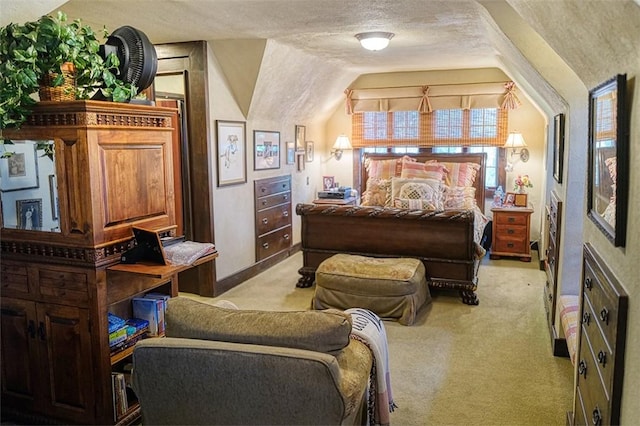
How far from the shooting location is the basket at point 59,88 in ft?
7.91

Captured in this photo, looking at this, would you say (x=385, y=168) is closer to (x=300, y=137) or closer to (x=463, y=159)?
(x=463, y=159)

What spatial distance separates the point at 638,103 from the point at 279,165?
506 centimetres

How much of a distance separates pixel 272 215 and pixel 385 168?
193 cm

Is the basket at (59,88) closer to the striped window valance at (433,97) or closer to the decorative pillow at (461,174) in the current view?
the decorative pillow at (461,174)

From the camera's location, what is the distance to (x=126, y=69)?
2590 millimetres

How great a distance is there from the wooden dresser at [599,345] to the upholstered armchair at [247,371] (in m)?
A: 0.87

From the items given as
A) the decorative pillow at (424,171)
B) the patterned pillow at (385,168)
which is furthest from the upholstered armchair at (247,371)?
the patterned pillow at (385,168)

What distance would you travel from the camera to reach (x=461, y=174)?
681 centimetres

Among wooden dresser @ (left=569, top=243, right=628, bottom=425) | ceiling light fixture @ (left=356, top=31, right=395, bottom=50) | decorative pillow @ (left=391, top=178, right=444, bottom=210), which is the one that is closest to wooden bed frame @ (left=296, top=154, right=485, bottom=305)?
decorative pillow @ (left=391, top=178, right=444, bottom=210)

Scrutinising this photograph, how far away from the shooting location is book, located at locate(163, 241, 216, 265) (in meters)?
2.57

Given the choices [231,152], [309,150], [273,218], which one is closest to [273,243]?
[273,218]

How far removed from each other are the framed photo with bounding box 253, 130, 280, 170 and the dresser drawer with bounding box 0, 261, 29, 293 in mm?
3272

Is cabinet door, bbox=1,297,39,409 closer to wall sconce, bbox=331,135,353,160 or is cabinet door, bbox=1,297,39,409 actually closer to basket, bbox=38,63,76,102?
basket, bbox=38,63,76,102

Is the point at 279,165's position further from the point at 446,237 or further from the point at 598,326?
the point at 598,326
